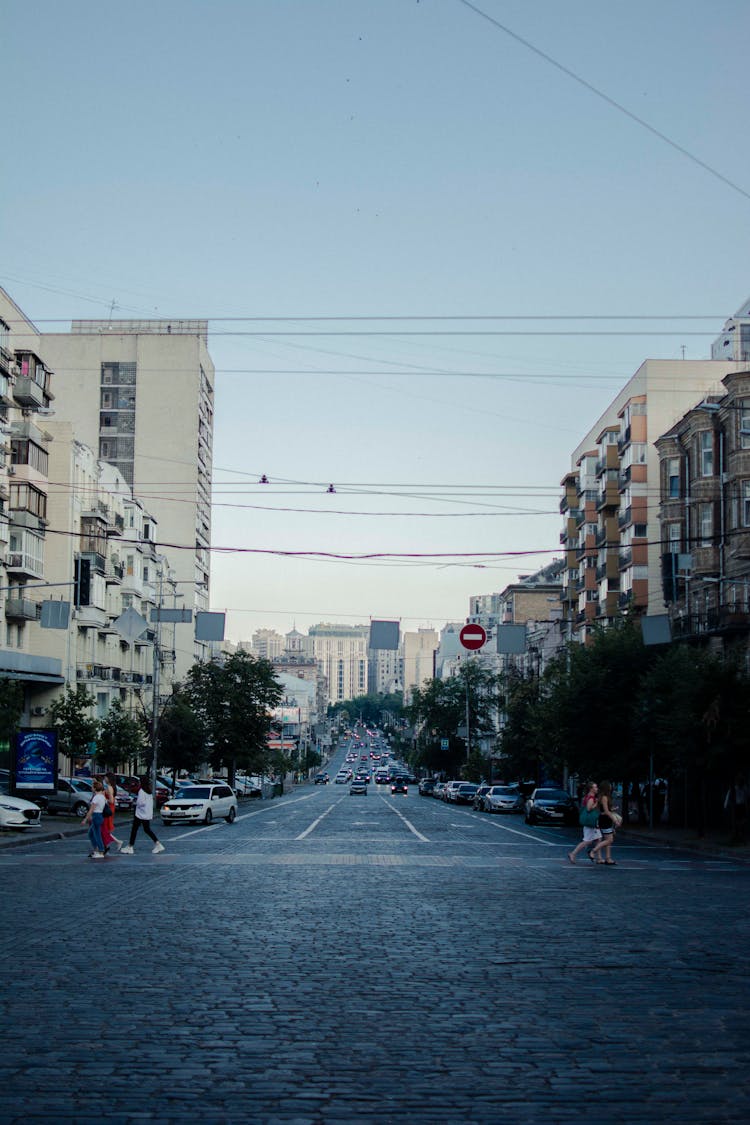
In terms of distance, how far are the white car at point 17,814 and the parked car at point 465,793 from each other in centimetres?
4553

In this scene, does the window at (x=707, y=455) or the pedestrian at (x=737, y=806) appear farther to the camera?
the window at (x=707, y=455)

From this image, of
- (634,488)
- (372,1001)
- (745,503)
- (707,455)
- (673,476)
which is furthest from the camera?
(634,488)

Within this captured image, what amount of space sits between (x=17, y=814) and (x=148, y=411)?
76.9 meters

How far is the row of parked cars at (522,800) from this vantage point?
52.6 m

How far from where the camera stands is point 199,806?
4859 centimetres

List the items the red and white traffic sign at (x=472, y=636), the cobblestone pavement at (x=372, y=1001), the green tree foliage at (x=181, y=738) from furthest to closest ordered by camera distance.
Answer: the green tree foliage at (x=181, y=738), the red and white traffic sign at (x=472, y=636), the cobblestone pavement at (x=372, y=1001)

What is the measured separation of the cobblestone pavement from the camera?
7594 millimetres

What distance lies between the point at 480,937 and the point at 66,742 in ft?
174

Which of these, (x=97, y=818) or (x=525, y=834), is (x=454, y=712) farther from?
(x=97, y=818)

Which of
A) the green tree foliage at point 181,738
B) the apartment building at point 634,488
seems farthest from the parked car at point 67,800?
the apartment building at point 634,488

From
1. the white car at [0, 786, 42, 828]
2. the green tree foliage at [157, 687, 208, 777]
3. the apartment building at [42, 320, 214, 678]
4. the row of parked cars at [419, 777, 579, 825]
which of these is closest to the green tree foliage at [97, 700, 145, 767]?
the green tree foliage at [157, 687, 208, 777]

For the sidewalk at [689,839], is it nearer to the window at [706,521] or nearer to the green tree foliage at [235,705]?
the window at [706,521]

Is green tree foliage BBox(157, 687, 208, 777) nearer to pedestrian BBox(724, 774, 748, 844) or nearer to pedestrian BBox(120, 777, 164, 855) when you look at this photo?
pedestrian BBox(724, 774, 748, 844)

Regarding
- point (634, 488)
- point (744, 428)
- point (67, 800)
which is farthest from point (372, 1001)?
point (634, 488)
